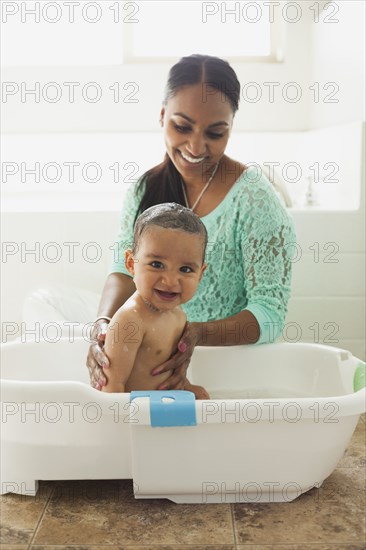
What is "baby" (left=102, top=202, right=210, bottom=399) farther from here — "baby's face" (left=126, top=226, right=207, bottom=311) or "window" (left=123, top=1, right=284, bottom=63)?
"window" (left=123, top=1, right=284, bottom=63)

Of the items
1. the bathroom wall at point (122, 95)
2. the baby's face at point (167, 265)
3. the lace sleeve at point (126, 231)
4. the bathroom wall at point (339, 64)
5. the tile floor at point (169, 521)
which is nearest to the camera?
the tile floor at point (169, 521)

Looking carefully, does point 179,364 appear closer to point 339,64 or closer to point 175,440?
point 175,440

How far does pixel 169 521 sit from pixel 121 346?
1.16 ft

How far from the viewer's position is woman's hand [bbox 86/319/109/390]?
156cm

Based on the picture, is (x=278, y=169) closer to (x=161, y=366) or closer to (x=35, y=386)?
(x=161, y=366)

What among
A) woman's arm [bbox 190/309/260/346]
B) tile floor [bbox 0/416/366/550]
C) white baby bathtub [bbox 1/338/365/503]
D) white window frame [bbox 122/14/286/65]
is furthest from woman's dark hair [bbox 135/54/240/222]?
white window frame [bbox 122/14/286/65]

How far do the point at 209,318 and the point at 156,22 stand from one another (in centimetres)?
193

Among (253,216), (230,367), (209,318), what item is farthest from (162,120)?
(230,367)

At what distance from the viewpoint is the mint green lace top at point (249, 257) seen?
1788 millimetres

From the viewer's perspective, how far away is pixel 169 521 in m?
1.44

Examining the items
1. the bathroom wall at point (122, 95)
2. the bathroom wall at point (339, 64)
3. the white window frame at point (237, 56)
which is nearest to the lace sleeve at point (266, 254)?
the bathroom wall at point (339, 64)

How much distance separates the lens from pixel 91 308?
259cm

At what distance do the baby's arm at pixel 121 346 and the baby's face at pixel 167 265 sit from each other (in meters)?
0.06

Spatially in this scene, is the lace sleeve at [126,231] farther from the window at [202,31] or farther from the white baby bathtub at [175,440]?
the window at [202,31]
